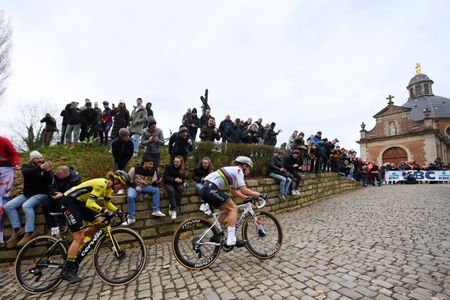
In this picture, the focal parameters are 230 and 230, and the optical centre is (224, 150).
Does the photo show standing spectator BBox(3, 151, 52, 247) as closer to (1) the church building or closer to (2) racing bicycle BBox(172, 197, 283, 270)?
(2) racing bicycle BBox(172, 197, 283, 270)

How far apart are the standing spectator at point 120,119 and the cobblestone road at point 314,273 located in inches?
182

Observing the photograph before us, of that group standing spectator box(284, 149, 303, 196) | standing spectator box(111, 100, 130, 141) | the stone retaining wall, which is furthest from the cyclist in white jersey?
standing spectator box(111, 100, 130, 141)

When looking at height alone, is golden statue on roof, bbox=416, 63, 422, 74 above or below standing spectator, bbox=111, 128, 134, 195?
above

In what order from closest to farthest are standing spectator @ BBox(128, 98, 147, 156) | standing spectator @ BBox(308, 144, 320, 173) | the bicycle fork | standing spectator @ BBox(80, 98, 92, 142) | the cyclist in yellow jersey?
the cyclist in yellow jersey, the bicycle fork, standing spectator @ BBox(128, 98, 147, 156), standing spectator @ BBox(80, 98, 92, 142), standing spectator @ BBox(308, 144, 320, 173)

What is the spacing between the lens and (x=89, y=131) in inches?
372

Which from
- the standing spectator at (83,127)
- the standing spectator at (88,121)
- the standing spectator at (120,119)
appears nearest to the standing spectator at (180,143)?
the standing spectator at (120,119)

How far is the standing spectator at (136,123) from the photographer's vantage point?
27.6 feet

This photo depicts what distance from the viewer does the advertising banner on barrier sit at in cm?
1855

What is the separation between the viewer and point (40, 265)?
3.64 m

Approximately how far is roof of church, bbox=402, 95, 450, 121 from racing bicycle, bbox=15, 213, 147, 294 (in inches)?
2149

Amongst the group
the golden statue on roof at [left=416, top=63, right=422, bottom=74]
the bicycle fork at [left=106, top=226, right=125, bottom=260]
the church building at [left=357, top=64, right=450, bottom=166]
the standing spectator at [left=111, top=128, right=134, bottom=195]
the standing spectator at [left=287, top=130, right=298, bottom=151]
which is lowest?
the bicycle fork at [left=106, top=226, right=125, bottom=260]

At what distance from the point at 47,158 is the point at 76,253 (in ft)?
19.9

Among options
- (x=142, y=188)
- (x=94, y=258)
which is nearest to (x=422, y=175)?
(x=142, y=188)

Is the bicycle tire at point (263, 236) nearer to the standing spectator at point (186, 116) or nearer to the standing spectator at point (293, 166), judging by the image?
the standing spectator at point (293, 166)
